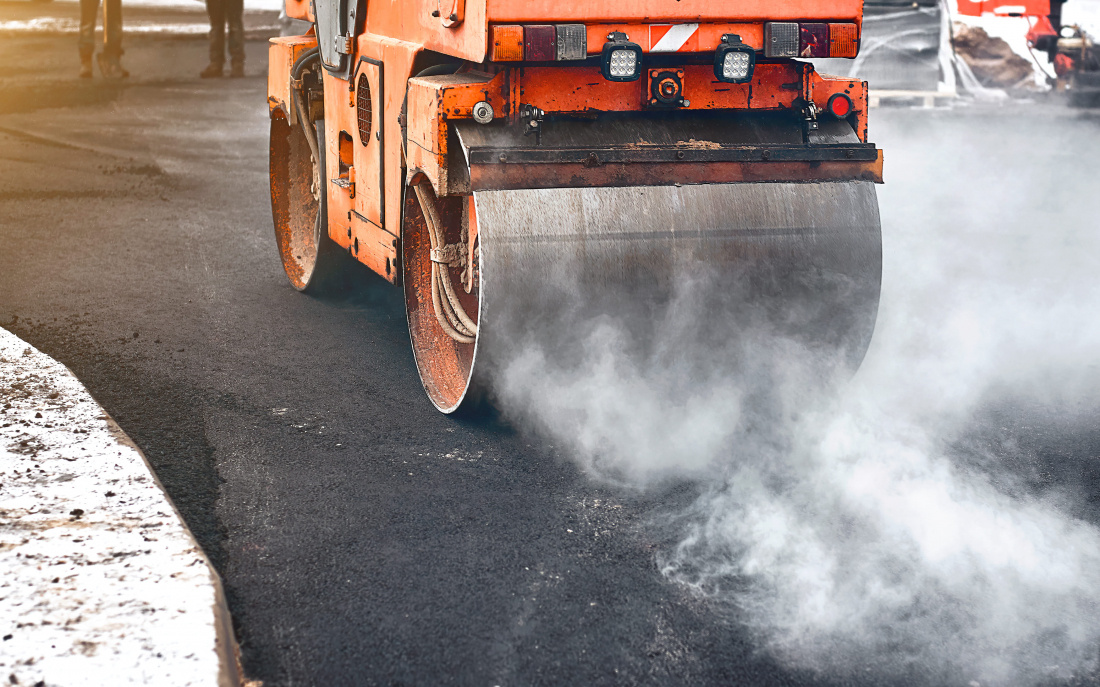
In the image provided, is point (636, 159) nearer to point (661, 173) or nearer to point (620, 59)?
point (661, 173)

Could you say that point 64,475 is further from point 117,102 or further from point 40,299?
point 117,102

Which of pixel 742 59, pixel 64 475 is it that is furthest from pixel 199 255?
pixel 742 59

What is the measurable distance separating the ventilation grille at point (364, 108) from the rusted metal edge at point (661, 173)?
1.43 metres

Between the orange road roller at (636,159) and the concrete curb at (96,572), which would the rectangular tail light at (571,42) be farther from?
the concrete curb at (96,572)

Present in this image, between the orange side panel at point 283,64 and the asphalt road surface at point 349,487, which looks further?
the orange side panel at point 283,64

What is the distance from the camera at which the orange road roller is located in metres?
4.04

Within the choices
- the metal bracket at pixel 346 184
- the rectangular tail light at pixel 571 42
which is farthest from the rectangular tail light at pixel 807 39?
the metal bracket at pixel 346 184

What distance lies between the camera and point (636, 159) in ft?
13.6

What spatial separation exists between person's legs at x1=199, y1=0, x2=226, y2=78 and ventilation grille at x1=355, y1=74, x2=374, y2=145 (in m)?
15.3

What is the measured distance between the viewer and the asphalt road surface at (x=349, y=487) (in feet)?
9.82

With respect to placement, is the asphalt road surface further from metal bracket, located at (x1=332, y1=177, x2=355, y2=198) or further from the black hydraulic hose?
the black hydraulic hose

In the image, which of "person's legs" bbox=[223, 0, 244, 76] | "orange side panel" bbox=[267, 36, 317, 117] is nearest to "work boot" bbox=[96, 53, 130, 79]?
"person's legs" bbox=[223, 0, 244, 76]

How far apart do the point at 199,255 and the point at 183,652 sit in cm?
532

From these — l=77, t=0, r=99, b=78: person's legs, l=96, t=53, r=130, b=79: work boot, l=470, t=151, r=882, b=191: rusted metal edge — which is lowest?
A: l=470, t=151, r=882, b=191: rusted metal edge
